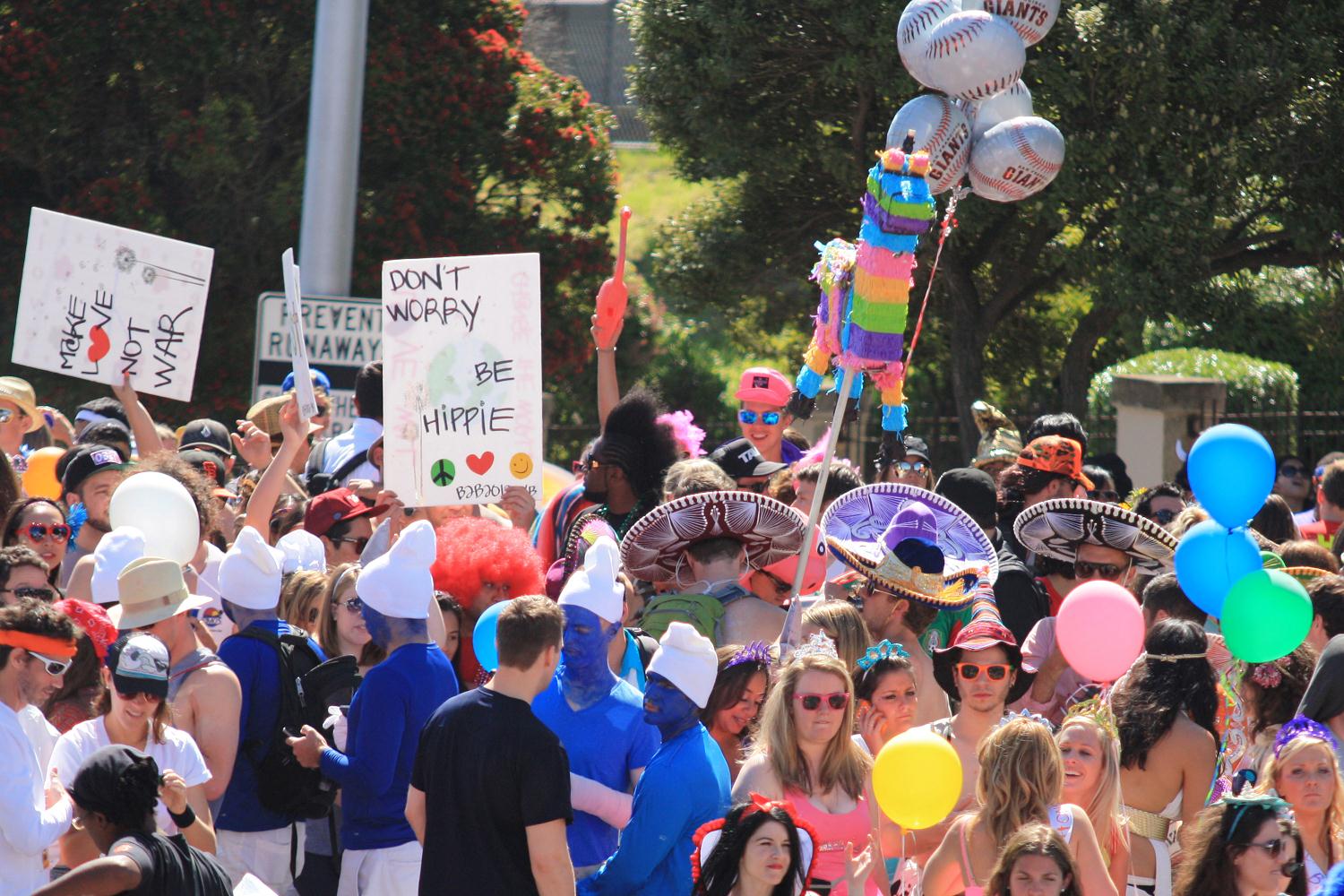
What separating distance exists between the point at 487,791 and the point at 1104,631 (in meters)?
2.06

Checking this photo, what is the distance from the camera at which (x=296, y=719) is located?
17.5ft

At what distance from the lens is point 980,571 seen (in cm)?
622

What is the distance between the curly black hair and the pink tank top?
1092mm

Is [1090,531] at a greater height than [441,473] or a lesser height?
lesser

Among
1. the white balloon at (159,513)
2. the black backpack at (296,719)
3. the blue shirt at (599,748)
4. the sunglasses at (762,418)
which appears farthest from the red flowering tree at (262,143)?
the blue shirt at (599,748)

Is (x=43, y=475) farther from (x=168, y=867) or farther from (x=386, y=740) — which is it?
(x=168, y=867)

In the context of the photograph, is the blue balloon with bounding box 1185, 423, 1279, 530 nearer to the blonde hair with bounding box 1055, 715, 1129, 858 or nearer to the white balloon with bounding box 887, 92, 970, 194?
the blonde hair with bounding box 1055, 715, 1129, 858

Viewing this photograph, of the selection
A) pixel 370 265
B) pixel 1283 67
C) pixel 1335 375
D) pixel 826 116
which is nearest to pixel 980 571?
pixel 1283 67

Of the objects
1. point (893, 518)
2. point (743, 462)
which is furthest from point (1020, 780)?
point (743, 462)

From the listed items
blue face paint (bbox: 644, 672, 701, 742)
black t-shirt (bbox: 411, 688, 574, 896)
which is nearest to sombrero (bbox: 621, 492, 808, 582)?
blue face paint (bbox: 644, 672, 701, 742)

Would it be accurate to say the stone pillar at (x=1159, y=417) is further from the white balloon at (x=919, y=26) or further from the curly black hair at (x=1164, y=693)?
the curly black hair at (x=1164, y=693)

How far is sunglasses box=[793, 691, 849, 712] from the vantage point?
4.62m

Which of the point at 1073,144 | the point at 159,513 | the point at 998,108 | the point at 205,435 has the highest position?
the point at 1073,144

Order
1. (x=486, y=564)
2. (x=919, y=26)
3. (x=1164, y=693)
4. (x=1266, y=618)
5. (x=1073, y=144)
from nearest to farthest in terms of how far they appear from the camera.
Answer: (x=1266, y=618)
(x=1164, y=693)
(x=486, y=564)
(x=919, y=26)
(x=1073, y=144)
